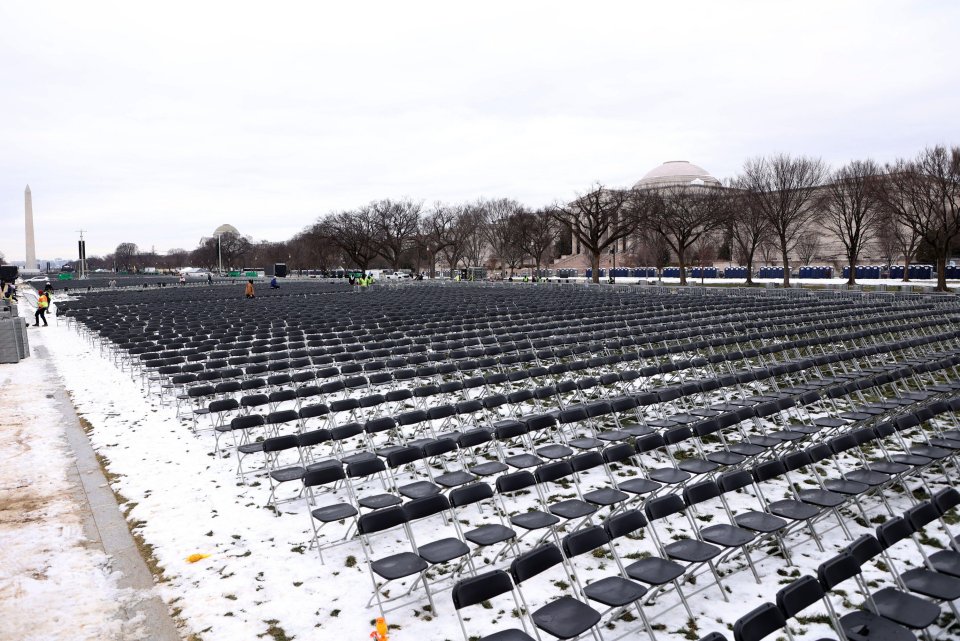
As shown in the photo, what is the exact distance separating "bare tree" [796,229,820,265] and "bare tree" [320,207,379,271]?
49.1 meters

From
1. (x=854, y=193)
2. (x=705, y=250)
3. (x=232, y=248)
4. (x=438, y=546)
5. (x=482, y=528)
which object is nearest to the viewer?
(x=438, y=546)

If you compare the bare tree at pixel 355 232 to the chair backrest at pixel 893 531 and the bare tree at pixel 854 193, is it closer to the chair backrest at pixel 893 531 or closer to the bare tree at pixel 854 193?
the bare tree at pixel 854 193

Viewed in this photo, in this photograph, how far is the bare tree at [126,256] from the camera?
14712cm

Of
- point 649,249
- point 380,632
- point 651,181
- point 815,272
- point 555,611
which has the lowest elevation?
point 380,632

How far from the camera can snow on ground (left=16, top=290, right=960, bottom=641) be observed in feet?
13.9

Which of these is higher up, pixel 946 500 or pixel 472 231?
pixel 472 231

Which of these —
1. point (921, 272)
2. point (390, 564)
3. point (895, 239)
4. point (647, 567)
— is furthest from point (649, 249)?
point (390, 564)

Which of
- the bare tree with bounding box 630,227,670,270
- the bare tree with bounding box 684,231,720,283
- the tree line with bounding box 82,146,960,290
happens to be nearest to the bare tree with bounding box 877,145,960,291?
the tree line with bounding box 82,146,960,290

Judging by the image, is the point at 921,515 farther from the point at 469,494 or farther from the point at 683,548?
the point at 469,494

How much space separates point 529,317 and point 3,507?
15.8m

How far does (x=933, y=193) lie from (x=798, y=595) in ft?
135

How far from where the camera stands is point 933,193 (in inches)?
1388

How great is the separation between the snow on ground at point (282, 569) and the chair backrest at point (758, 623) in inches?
34.9

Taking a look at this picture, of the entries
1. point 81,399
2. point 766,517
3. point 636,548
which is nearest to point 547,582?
point 636,548
